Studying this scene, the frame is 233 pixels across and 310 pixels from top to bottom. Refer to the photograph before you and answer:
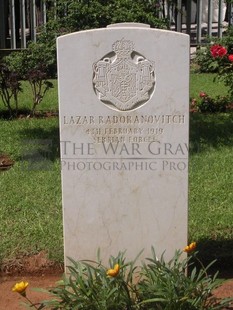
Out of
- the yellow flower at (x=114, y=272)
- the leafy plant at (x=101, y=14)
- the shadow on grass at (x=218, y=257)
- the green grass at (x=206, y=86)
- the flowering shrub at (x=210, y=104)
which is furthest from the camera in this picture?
the leafy plant at (x=101, y=14)

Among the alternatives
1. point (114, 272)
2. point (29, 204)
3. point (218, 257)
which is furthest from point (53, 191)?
point (114, 272)

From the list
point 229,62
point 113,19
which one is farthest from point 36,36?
point 229,62

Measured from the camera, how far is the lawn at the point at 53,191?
16.3ft

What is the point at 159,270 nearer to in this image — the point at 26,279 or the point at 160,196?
the point at 160,196

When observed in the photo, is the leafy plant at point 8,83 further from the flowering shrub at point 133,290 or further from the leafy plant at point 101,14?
the flowering shrub at point 133,290

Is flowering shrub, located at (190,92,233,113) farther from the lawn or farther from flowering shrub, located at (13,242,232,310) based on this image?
flowering shrub, located at (13,242,232,310)

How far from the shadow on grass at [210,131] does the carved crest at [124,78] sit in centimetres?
321

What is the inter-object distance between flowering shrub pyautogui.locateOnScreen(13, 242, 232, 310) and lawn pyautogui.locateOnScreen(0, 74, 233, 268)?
33.2 inches

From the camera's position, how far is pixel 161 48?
390cm

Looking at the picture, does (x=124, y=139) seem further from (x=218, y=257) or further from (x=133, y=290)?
(x=218, y=257)

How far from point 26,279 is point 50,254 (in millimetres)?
254

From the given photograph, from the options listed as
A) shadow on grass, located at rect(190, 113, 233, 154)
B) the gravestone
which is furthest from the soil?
shadow on grass, located at rect(190, 113, 233, 154)

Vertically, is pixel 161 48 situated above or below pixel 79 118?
above

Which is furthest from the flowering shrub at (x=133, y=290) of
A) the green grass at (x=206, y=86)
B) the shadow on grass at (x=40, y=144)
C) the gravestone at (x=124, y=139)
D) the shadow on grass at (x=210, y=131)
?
the green grass at (x=206, y=86)
